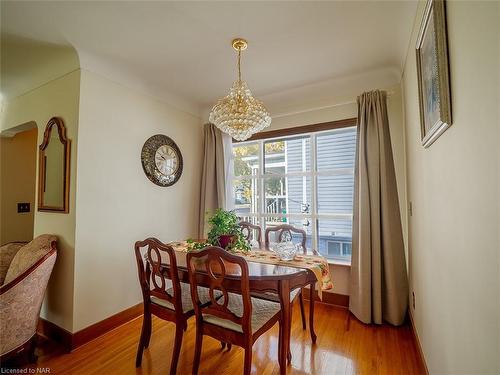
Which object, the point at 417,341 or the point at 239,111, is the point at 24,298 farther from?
the point at 417,341

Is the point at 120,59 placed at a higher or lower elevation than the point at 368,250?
higher

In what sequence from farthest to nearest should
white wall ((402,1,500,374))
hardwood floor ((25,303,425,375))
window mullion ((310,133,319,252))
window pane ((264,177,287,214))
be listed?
window pane ((264,177,287,214)) → window mullion ((310,133,319,252)) → hardwood floor ((25,303,425,375)) → white wall ((402,1,500,374))

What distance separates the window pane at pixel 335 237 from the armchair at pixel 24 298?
2.73m

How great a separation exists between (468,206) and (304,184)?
7.13 ft

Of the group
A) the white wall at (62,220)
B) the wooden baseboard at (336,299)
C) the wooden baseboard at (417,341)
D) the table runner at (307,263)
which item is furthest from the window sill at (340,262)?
the white wall at (62,220)

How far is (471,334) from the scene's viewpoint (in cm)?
88

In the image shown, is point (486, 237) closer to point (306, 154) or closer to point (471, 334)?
point (471, 334)

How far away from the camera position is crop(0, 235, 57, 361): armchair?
1641 millimetres

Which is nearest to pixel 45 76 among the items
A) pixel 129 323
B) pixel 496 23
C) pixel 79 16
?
pixel 79 16

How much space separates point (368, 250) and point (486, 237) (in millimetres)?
1724

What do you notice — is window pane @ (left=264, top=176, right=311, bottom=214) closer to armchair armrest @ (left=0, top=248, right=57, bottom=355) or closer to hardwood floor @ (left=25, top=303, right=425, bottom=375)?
hardwood floor @ (left=25, top=303, right=425, bottom=375)

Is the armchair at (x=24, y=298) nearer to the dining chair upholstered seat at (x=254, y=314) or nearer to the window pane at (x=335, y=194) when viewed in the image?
the dining chair upholstered seat at (x=254, y=314)

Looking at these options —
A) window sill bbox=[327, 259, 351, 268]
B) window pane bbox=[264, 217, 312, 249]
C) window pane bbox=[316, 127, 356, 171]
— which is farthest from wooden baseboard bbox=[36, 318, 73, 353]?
window pane bbox=[316, 127, 356, 171]

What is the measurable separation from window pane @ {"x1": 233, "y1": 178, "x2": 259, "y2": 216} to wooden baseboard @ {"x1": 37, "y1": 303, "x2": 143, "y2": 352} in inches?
71.3
